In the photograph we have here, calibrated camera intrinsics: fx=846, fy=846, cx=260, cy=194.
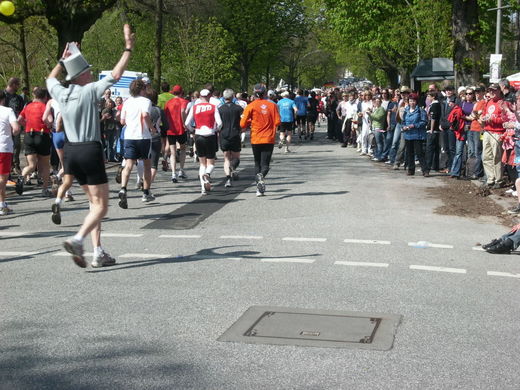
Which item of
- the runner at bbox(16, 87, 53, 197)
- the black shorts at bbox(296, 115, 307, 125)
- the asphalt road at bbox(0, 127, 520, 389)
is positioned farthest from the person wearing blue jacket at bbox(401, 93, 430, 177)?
the black shorts at bbox(296, 115, 307, 125)

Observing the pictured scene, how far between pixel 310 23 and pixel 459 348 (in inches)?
2314

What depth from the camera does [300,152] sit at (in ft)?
88.9

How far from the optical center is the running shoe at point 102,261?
8594 millimetres

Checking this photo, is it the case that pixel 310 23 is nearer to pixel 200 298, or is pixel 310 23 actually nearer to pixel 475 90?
pixel 475 90

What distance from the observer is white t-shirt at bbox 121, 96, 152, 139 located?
13414mm

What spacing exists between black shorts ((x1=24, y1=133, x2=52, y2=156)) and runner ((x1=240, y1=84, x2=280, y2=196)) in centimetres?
343

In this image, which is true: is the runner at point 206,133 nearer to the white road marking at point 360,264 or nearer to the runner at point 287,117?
the white road marking at point 360,264

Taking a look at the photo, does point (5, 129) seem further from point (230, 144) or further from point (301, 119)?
point (301, 119)

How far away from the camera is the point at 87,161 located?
8047 millimetres

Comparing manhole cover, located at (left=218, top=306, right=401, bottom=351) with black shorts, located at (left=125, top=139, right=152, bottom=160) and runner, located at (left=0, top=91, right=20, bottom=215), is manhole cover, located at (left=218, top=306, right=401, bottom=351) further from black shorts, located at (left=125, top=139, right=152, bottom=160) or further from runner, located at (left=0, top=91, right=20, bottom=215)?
runner, located at (left=0, top=91, right=20, bottom=215)

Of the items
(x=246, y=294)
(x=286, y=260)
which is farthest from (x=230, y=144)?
(x=246, y=294)

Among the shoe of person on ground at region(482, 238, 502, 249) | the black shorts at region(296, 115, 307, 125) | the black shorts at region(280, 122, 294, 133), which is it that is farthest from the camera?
the black shorts at region(296, 115, 307, 125)

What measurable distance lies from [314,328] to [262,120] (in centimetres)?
910

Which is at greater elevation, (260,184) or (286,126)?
(286,126)
